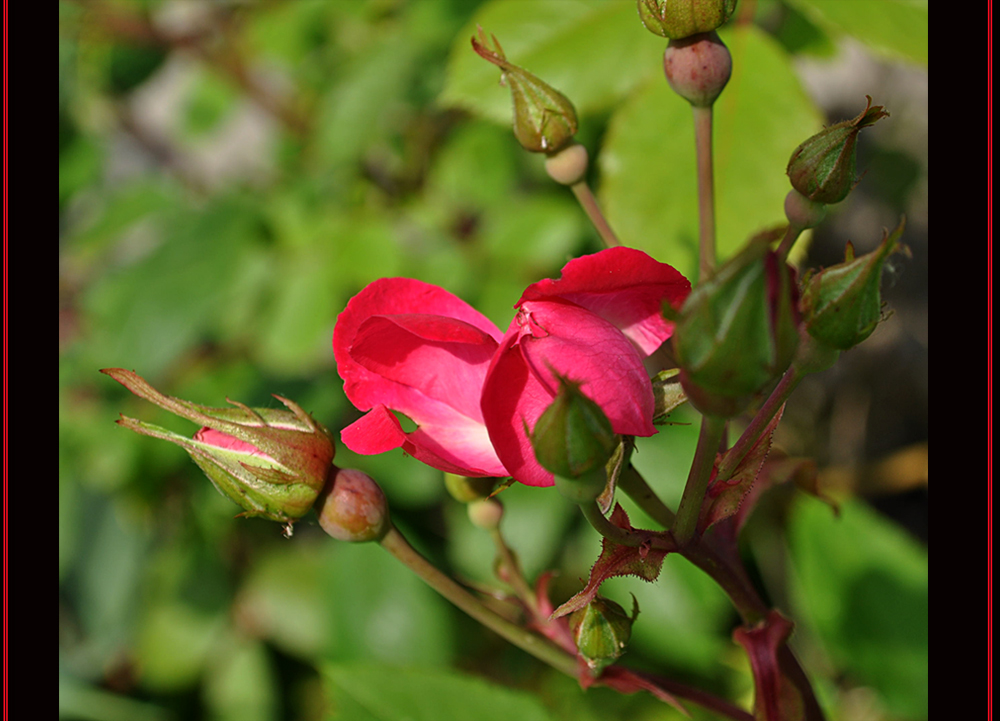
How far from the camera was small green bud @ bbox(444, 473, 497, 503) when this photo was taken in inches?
26.1

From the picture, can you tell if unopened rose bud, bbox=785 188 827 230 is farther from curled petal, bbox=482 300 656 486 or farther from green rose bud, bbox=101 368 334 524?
green rose bud, bbox=101 368 334 524

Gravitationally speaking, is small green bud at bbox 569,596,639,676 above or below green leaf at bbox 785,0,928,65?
below

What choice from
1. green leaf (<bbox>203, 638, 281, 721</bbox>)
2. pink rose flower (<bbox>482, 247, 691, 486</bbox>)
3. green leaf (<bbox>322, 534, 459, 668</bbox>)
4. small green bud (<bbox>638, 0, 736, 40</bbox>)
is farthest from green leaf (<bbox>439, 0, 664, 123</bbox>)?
green leaf (<bbox>203, 638, 281, 721</bbox>)

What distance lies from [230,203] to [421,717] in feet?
3.52

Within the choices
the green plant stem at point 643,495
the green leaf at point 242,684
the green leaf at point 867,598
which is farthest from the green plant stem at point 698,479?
the green leaf at point 242,684

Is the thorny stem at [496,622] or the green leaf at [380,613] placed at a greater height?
the thorny stem at [496,622]

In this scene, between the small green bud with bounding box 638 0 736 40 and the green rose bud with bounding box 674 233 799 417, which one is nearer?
the green rose bud with bounding box 674 233 799 417

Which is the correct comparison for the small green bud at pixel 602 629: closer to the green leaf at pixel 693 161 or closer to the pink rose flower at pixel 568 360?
the pink rose flower at pixel 568 360

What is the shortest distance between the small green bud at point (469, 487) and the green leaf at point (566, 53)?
502 mm

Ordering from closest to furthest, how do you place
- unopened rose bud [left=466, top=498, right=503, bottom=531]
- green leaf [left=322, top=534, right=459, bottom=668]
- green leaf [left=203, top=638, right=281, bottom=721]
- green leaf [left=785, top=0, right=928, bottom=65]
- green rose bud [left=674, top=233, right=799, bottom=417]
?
1. green rose bud [left=674, top=233, right=799, bottom=417]
2. unopened rose bud [left=466, top=498, right=503, bottom=531]
3. green leaf [left=785, top=0, right=928, bottom=65]
4. green leaf [left=322, top=534, right=459, bottom=668]
5. green leaf [left=203, top=638, right=281, bottom=721]

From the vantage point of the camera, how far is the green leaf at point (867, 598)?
3.90ft

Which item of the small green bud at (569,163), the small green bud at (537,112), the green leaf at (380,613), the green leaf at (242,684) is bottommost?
the green leaf at (242,684)

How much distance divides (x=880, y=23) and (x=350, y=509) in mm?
748

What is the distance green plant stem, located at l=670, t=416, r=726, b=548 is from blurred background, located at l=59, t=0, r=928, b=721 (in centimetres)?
41
